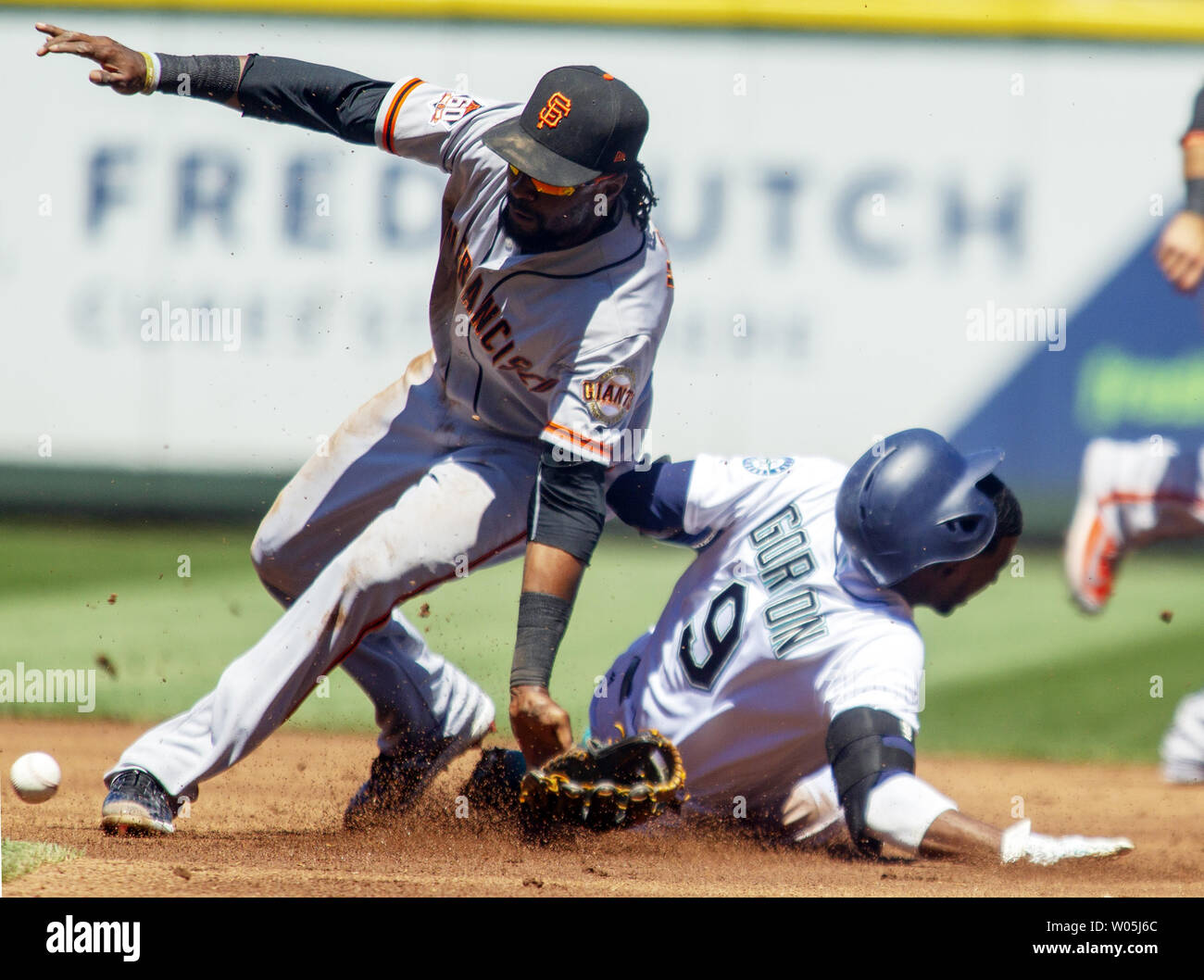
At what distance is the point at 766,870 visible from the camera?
272 centimetres

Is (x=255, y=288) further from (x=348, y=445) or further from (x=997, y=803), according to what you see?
(x=997, y=803)

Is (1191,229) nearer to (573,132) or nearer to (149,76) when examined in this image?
(573,132)

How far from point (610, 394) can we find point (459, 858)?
1.03 metres

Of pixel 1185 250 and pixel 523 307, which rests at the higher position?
pixel 1185 250

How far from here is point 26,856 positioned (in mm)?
2402

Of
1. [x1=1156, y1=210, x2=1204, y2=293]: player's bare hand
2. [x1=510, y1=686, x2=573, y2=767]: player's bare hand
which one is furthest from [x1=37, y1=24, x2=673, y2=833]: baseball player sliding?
[x1=1156, y1=210, x2=1204, y2=293]: player's bare hand

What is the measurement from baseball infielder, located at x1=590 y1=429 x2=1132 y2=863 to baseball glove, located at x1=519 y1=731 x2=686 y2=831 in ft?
0.75

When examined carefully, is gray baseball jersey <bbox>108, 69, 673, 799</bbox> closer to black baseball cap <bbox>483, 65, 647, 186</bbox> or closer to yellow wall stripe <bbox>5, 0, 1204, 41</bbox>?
black baseball cap <bbox>483, 65, 647, 186</bbox>

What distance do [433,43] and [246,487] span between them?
2.31 m

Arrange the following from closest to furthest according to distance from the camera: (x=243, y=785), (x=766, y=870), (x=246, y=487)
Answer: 1. (x=766, y=870)
2. (x=243, y=785)
3. (x=246, y=487)

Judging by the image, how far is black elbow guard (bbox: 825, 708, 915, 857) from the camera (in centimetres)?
253

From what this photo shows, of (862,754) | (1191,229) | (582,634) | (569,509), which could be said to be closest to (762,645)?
(862,754)

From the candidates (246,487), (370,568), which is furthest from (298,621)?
(246,487)

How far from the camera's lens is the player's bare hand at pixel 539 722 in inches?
104
